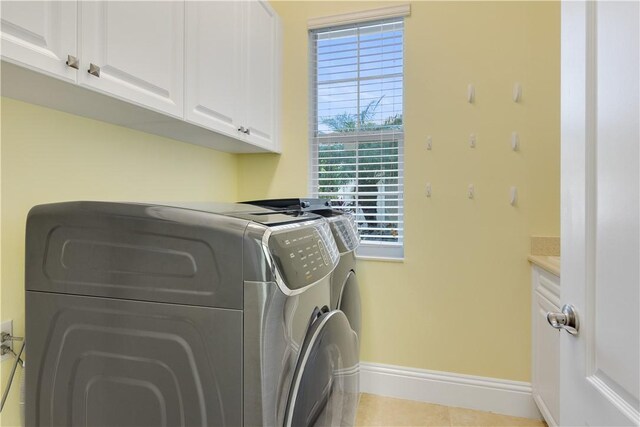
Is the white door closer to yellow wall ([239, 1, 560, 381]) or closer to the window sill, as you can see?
yellow wall ([239, 1, 560, 381])

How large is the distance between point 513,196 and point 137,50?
190cm

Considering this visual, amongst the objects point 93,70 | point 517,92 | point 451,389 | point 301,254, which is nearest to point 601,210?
point 301,254

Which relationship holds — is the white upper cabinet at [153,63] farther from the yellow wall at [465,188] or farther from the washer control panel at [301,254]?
the yellow wall at [465,188]

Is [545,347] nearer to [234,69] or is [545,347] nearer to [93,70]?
[234,69]

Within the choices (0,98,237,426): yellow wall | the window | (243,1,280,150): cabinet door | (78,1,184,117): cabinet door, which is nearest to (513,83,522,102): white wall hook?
the window

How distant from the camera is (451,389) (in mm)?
2020

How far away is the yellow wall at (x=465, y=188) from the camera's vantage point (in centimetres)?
188

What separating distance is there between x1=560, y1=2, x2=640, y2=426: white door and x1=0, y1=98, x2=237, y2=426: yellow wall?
1531mm

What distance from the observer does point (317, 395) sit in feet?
3.20

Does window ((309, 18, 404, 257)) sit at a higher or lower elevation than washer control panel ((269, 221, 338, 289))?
higher

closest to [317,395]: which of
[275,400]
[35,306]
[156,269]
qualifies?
[275,400]

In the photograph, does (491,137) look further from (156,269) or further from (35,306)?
(35,306)

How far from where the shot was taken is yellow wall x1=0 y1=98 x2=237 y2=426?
41.3 inches

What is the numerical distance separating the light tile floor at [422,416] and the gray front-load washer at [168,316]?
1195 mm
